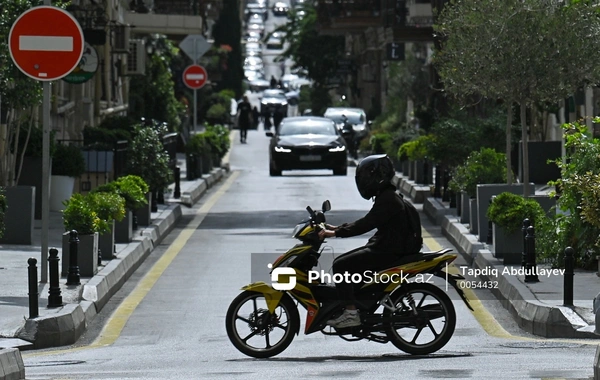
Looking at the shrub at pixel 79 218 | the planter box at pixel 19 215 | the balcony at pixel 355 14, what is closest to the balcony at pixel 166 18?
the balcony at pixel 355 14

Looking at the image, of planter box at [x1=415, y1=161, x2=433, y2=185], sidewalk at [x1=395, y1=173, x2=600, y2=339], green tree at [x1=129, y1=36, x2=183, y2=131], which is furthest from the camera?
green tree at [x1=129, y1=36, x2=183, y2=131]

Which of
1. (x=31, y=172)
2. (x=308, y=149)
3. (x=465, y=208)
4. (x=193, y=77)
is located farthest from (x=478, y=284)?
(x=193, y=77)

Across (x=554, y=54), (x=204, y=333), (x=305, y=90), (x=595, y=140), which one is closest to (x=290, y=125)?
(x=554, y=54)

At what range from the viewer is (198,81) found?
40688mm

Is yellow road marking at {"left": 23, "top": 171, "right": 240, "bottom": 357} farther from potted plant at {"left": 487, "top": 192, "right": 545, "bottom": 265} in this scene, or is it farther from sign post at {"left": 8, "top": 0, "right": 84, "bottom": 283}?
potted plant at {"left": 487, "top": 192, "right": 545, "bottom": 265}

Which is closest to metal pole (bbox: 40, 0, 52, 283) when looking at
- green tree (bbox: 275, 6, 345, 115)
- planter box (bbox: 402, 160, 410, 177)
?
planter box (bbox: 402, 160, 410, 177)

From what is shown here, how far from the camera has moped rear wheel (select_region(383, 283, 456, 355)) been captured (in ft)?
39.0

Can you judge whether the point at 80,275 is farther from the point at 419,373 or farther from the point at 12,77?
the point at 419,373

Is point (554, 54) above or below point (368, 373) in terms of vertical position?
above

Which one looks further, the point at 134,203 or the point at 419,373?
the point at 134,203

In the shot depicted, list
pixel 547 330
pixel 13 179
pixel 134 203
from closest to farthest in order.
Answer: pixel 547 330 → pixel 134 203 → pixel 13 179

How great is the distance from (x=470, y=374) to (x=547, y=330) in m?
3.67

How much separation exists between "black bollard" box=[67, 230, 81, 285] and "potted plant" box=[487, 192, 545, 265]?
4845 millimetres

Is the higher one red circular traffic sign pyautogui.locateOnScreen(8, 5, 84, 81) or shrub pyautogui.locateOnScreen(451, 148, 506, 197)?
red circular traffic sign pyautogui.locateOnScreen(8, 5, 84, 81)
